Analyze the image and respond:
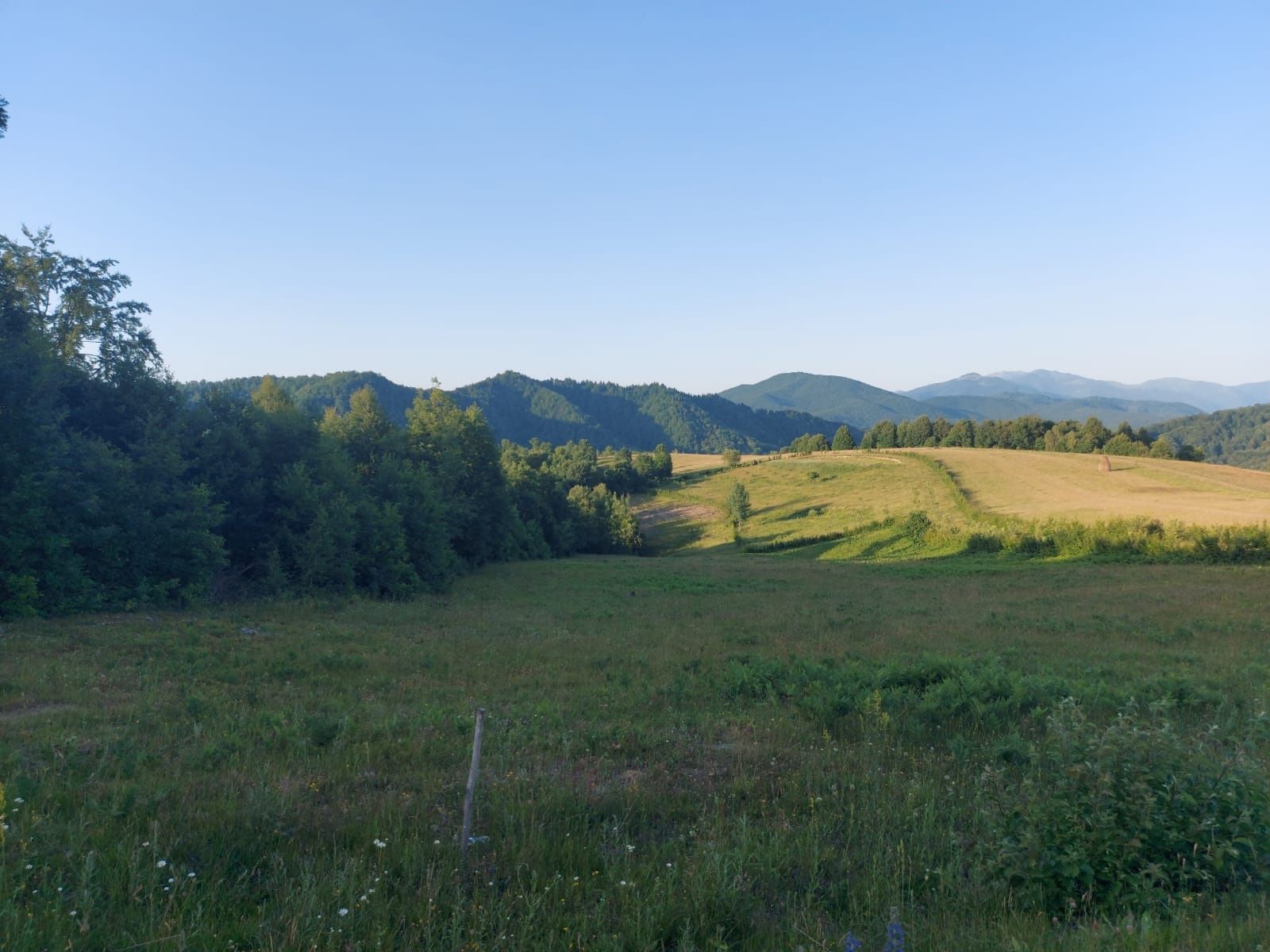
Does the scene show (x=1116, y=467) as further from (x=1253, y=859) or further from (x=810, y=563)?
(x=1253, y=859)

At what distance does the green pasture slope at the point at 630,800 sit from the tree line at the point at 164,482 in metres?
5.96

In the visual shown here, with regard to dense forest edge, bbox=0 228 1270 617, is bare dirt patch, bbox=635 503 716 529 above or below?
below

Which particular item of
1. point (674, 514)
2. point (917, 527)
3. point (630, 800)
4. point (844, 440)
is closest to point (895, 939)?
point (630, 800)

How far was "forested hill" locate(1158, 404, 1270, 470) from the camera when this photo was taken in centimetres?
15225

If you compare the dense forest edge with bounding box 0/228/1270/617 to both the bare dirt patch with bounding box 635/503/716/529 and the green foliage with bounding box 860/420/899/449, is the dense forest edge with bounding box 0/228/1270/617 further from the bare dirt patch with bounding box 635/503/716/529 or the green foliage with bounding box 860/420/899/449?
the green foliage with bounding box 860/420/899/449

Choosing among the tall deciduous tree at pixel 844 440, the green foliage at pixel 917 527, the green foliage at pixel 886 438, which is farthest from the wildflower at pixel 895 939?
the tall deciduous tree at pixel 844 440

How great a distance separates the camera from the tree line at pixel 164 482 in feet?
60.0

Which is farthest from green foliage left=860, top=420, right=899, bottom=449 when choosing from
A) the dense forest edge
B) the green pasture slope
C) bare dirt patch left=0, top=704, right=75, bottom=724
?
bare dirt patch left=0, top=704, right=75, bottom=724

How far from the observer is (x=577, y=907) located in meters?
4.30

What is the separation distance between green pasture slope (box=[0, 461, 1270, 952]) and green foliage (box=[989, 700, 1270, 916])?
0.02 metres

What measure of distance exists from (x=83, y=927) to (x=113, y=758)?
3961mm

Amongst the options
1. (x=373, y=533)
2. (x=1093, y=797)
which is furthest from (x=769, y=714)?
(x=373, y=533)

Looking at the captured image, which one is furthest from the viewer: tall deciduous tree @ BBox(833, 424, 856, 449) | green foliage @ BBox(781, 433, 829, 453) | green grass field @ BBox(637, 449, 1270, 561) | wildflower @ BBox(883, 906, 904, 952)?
green foliage @ BBox(781, 433, 829, 453)

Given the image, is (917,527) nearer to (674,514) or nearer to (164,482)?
(674,514)
